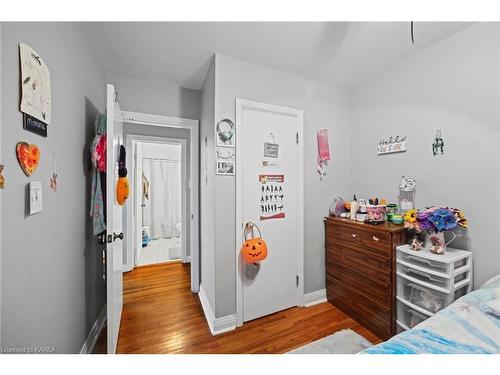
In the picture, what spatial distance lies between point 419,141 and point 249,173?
1.56 metres

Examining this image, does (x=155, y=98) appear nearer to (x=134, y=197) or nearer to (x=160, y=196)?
(x=134, y=197)

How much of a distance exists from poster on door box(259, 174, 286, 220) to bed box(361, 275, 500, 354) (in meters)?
1.33

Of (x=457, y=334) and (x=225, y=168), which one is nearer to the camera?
(x=457, y=334)

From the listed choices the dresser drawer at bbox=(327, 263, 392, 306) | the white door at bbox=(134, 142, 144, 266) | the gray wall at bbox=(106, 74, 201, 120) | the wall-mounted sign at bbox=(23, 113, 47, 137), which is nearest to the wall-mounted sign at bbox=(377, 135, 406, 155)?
the dresser drawer at bbox=(327, 263, 392, 306)

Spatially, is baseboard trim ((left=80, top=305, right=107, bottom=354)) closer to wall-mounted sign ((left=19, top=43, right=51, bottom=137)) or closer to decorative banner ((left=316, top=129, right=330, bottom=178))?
wall-mounted sign ((left=19, top=43, right=51, bottom=137))

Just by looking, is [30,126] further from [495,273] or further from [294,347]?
[495,273]

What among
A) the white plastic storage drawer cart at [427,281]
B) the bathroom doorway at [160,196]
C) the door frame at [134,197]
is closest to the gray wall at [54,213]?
the door frame at [134,197]

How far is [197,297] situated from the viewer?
96.7 inches

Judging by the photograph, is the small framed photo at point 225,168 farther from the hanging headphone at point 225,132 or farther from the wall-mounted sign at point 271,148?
the wall-mounted sign at point 271,148

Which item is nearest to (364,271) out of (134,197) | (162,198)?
(134,197)

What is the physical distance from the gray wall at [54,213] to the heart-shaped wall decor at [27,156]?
21 mm

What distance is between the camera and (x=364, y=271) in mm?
1900

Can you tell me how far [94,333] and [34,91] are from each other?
6.10 feet

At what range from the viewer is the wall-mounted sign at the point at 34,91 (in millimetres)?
888
